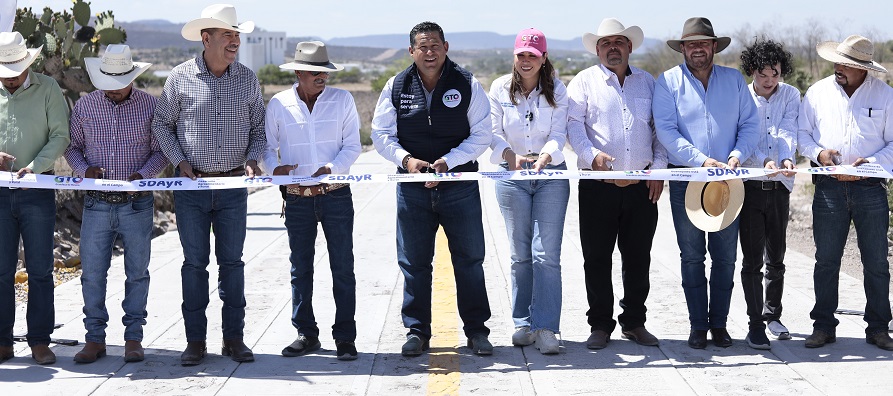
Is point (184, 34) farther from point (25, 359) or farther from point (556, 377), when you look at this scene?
point (556, 377)

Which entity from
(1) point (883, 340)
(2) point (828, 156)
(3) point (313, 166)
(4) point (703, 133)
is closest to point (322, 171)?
(3) point (313, 166)

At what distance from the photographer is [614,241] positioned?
8.06m

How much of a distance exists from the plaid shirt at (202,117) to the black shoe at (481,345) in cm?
198

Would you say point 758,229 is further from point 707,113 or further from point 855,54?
point 855,54

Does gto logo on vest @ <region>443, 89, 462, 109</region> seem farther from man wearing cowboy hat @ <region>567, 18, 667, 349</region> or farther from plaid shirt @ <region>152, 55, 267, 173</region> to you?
plaid shirt @ <region>152, 55, 267, 173</region>

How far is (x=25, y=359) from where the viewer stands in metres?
7.78

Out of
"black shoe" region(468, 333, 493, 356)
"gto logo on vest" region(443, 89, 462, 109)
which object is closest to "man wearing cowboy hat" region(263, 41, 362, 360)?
"gto logo on vest" region(443, 89, 462, 109)

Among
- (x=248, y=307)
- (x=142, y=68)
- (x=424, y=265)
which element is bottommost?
(x=248, y=307)

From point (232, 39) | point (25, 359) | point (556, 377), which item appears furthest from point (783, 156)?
point (25, 359)

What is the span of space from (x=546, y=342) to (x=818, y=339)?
1.91 meters

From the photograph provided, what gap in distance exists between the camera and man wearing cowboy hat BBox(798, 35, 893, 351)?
7.78 metres

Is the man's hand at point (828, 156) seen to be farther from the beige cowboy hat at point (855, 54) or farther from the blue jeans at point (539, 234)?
the blue jeans at point (539, 234)

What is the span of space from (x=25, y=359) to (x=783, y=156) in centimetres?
553

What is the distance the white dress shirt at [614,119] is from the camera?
7.92 m
